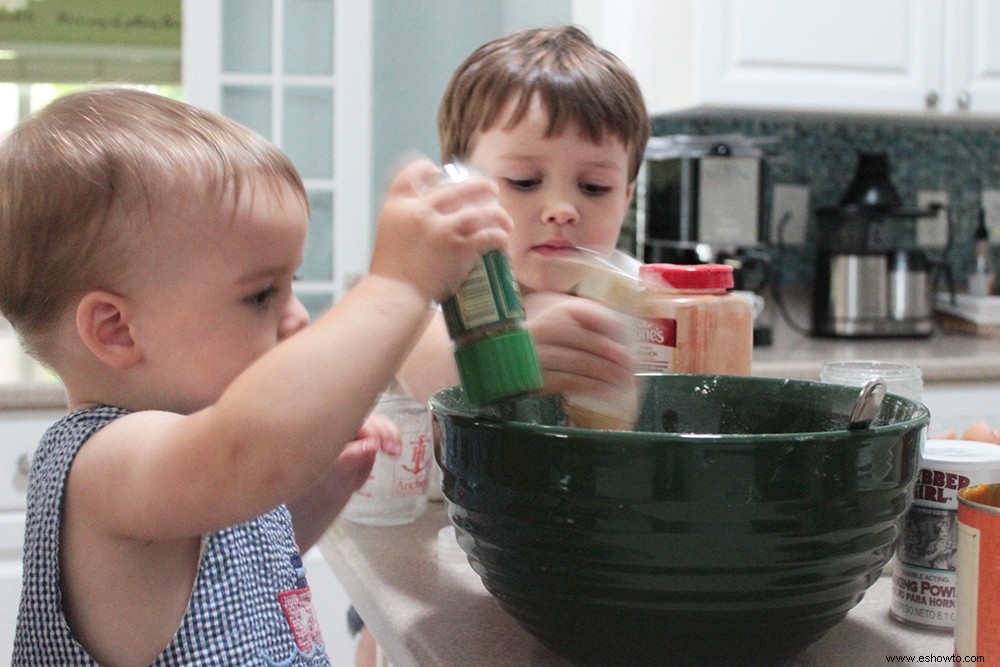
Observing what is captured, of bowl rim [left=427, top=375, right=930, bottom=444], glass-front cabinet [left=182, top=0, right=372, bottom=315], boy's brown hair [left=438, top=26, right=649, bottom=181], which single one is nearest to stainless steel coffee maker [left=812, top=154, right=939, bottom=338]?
glass-front cabinet [left=182, top=0, right=372, bottom=315]

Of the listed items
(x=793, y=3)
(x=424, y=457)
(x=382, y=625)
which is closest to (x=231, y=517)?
(x=382, y=625)

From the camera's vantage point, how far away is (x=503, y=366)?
55 cm

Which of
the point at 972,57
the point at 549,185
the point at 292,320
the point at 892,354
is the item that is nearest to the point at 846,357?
the point at 892,354

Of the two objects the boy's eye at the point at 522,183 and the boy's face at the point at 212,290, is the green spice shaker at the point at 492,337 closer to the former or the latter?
the boy's face at the point at 212,290

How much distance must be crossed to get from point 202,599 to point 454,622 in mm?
166

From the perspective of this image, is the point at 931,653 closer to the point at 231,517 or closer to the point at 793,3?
the point at 231,517

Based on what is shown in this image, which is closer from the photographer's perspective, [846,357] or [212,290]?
[212,290]

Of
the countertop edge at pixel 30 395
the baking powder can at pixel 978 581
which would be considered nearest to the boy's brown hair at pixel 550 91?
the baking powder can at pixel 978 581

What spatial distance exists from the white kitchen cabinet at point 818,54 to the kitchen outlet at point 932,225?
397 mm

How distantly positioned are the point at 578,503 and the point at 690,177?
195 cm

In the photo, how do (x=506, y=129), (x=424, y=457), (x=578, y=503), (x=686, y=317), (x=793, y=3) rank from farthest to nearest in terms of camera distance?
(x=793, y=3) → (x=506, y=129) → (x=424, y=457) → (x=686, y=317) → (x=578, y=503)

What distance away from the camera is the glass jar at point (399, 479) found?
909mm

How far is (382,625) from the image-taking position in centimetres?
70

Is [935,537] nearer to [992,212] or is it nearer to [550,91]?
[550,91]
